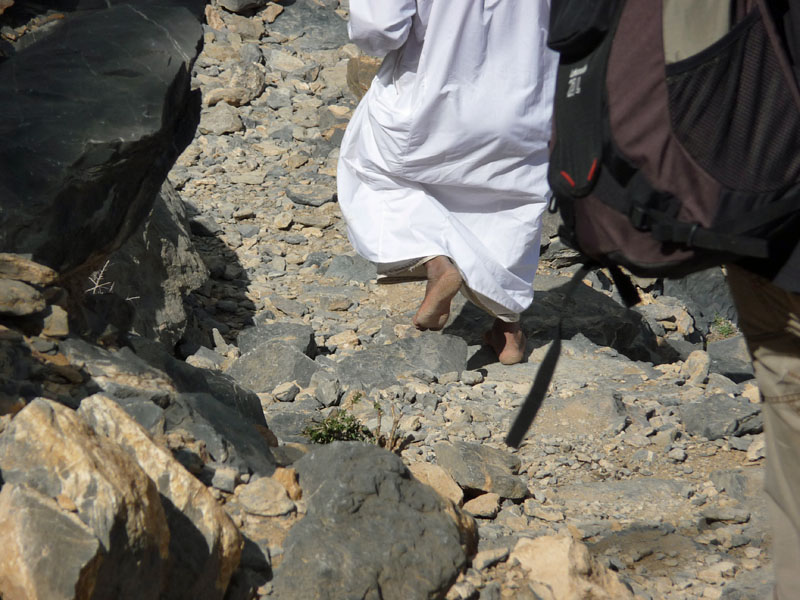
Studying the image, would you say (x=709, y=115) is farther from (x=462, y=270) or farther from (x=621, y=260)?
(x=462, y=270)

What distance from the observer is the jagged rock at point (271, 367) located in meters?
4.09

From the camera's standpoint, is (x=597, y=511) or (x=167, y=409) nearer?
(x=167, y=409)

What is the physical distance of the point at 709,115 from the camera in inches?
55.2

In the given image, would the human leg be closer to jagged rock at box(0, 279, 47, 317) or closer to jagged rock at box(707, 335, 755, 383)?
jagged rock at box(707, 335, 755, 383)

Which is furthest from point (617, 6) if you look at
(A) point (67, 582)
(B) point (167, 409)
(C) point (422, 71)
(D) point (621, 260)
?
(C) point (422, 71)

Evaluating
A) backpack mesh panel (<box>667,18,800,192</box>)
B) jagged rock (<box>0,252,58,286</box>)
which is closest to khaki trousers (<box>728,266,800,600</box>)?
backpack mesh panel (<box>667,18,800,192</box>)

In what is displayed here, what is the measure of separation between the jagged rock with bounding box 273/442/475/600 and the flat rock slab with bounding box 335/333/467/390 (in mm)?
1559

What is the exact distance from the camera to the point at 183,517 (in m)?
2.05

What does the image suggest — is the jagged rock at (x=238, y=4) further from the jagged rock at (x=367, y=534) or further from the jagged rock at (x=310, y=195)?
the jagged rock at (x=367, y=534)

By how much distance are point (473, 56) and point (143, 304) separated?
6.43ft

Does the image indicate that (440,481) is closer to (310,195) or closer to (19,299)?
(19,299)

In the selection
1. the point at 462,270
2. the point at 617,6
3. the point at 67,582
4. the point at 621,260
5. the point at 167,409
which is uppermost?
the point at 617,6

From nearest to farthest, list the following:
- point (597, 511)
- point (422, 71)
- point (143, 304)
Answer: point (597, 511) → point (422, 71) → point (143, 304)

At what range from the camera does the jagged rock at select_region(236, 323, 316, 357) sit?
14.5ft
